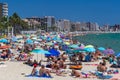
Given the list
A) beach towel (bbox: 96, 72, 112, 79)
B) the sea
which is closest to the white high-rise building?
the sea

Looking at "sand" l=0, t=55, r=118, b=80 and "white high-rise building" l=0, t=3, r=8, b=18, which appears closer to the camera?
"sand" l=0, t=55, r=118, b=80

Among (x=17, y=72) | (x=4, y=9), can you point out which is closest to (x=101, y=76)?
(x=17, y=72)

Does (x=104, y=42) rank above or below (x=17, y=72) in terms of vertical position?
above

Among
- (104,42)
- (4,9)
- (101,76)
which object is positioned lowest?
(101,76)

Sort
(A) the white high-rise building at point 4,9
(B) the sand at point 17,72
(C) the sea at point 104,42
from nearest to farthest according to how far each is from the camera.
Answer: (B) the sand at point 17,72, (C) the sea at point 104,42, (A) the white high-rise building at point 4,9

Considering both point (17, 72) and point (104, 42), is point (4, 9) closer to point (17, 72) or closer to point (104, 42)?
point (104, 42)

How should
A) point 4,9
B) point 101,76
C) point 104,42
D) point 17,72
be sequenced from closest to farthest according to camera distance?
1. point 101,76
2. point 17,72
3. point 104,42
4. point 4,9

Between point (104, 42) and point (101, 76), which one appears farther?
point (104, 42)

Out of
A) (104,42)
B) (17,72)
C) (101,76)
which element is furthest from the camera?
(104,42)

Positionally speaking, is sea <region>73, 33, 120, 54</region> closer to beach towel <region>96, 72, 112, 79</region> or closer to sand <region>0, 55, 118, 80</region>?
sand <region>0, 55, 118, 80</region>

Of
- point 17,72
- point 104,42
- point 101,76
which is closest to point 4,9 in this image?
point 104,42

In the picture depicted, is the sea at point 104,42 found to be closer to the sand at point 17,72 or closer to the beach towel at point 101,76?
the sand at point 17,72

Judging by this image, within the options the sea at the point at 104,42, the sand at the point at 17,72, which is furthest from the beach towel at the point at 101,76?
the sea at the point at 104,42

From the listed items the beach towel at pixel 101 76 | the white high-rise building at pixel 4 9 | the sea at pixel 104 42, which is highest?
the white high-rise building at pixel 4 9
